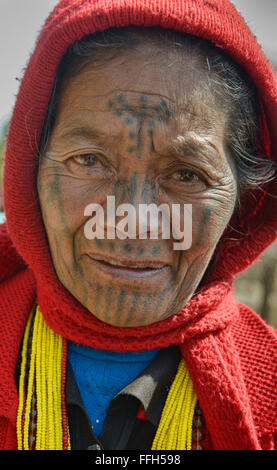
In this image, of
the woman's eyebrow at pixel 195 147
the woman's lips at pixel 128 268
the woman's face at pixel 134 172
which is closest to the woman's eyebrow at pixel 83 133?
the woman's face at pixel 134 172

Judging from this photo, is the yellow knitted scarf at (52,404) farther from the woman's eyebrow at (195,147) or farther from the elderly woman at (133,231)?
the woman's eyebrow at (195,147)

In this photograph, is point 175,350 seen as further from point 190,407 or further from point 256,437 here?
point 256,437

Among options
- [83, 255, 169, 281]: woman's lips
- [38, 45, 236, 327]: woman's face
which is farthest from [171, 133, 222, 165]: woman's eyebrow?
[83, 255, 169, 281]: woman's lips

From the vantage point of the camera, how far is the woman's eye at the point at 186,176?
1.52 meters

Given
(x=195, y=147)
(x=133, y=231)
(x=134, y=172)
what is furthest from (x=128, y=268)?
(x=195, y=147)

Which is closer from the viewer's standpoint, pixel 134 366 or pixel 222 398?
pixel 222 398

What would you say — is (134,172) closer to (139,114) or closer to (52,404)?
(139,114)

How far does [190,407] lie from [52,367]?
46cm

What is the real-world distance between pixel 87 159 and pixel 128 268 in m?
0.36

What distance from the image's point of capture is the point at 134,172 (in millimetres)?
1451

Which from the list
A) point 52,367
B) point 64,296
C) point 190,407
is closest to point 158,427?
point 190,407

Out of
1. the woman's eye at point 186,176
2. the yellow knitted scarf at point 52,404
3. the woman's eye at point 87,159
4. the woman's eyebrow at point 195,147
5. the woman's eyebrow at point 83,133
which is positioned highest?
the woman's eyebrow at point 83,133

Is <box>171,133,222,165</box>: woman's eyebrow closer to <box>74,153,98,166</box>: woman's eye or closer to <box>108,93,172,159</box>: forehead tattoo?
<box>108,93,172,159</box>: forehead tattoo

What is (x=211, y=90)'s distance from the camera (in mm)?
1506
